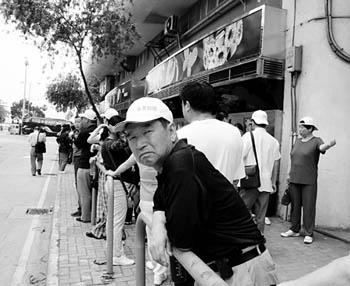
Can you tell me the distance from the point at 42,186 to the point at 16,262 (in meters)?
6.83

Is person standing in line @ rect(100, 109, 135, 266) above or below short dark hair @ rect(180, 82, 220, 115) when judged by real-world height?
below

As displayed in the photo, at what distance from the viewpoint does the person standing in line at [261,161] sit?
502 cm

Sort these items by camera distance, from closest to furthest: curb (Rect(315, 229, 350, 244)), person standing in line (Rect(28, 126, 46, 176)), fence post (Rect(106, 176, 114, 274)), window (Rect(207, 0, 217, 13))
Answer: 1. fence post (Rect(106, 176, 114, 274))
2. curb (Rect(315, 229, 350, 244))
3. window (Rect(207, 0, 217, 13))
4. person standing in line (Rect(28, 126, 46, 176))

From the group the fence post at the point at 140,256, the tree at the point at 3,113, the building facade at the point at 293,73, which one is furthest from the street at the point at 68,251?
the tree at the point at 3,113

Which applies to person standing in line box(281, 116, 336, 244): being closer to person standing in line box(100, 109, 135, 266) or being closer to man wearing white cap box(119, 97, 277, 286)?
person standing in line box(100, 109, 135, 266)

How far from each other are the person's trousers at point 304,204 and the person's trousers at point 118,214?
2.66 m

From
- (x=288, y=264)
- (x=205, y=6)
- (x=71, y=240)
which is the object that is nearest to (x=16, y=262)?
(x=71, y=240)

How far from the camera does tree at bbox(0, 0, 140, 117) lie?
9648 millimetres

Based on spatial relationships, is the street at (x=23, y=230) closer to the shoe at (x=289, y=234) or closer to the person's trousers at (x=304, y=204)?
the shoe at (x=289, y=234)

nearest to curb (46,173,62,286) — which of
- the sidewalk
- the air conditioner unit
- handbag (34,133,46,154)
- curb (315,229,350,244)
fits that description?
the sidewalk

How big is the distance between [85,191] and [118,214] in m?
2.34

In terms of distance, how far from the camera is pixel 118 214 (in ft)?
15.1

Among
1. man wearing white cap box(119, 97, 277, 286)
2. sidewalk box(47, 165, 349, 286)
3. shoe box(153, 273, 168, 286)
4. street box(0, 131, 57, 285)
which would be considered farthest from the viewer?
street box(0, 131, 57, 285)

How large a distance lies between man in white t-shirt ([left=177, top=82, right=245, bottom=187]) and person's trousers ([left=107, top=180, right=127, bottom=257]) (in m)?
1.79
